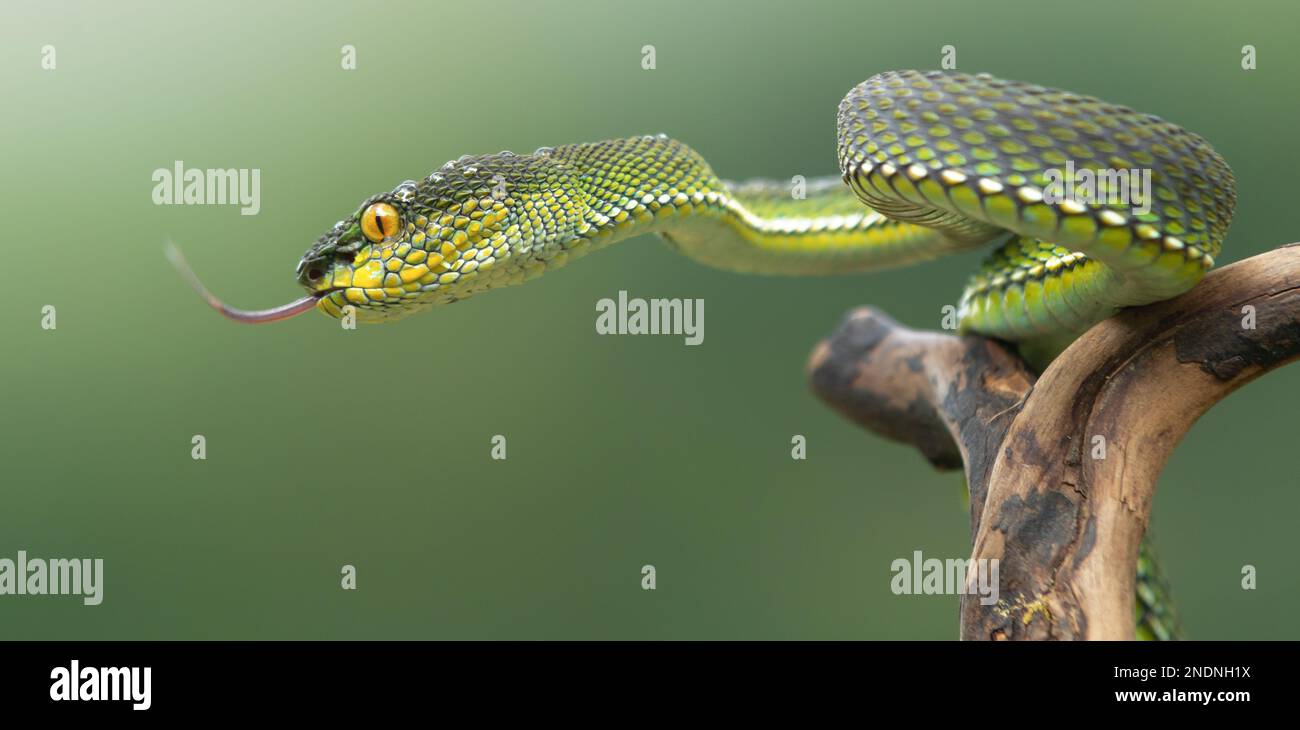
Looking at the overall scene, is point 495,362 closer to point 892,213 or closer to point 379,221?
point 379,221

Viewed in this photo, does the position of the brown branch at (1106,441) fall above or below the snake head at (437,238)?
below

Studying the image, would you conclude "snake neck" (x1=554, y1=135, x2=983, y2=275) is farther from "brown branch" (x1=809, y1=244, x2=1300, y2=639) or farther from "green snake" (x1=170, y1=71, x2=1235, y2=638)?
"brown branch" (x1=809, y1=244, x2=1300, y2=639)

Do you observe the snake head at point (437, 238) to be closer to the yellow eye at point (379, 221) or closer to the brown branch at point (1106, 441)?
the yellow eye at point (379, 221)

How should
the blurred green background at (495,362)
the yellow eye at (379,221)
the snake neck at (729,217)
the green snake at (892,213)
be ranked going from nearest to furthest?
the green snake at (892,213), the yellow eye at (379,221), the snake neck at (729,217), the blurred green background at (495,362)

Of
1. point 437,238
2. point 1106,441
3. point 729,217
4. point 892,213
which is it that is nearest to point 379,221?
point 437,238

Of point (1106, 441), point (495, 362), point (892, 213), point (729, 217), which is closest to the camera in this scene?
point (1106, 441)

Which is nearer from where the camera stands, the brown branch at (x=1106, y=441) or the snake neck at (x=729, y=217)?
the brown branch at (x=1106, y=441)

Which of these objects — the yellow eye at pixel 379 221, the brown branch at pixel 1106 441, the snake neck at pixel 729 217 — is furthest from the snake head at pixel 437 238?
the brown branch at pixel 1106 441
